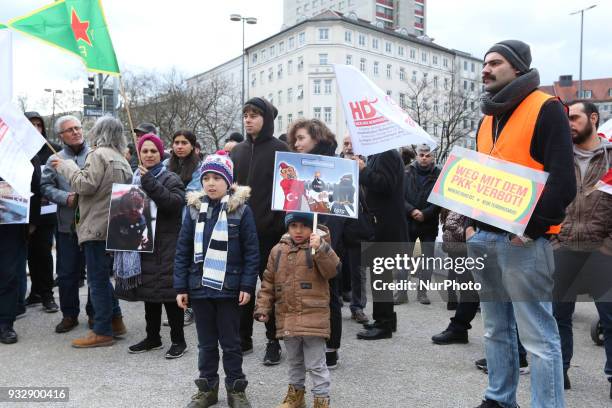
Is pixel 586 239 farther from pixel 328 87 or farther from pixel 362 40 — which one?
pixel 362 40

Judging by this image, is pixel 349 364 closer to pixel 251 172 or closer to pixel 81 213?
pixel 251 172

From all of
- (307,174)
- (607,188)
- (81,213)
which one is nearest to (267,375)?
(307,174)

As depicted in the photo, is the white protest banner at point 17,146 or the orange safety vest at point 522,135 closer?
the orange safety vest at point 522,135

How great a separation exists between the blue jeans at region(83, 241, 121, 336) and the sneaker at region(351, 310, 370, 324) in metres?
2.62

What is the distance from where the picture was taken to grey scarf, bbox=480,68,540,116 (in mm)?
2883

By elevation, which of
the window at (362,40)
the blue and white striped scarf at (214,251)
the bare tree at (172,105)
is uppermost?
the window at (362,40)

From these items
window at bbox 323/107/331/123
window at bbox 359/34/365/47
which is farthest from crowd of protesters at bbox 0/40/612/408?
window at bbox 359/34/365/47

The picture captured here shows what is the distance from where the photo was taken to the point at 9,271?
5.16m

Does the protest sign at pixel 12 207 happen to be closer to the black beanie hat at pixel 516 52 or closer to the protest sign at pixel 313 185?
the protest sign at pixel 313 185

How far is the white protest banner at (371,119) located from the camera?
13.3 ft

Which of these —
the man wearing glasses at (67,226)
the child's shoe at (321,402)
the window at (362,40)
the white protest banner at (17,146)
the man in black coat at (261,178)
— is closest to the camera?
the child's shoe at (321,402)

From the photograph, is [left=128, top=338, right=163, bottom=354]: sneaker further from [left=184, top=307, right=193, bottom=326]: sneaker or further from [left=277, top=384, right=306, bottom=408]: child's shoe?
[left=277, top=384, right=306, bottom=408]: child's shoe

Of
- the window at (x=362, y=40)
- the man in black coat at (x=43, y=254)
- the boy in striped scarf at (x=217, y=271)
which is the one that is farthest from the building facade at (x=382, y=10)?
the boy in striped scarf at (x=217, y=271)

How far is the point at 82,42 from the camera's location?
4395mm
